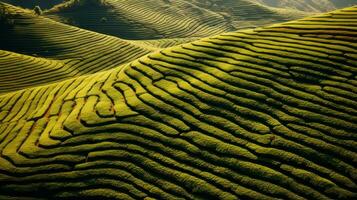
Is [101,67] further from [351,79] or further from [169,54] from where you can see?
[351,79]

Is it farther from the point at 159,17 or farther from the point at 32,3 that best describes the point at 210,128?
the point at 32,3

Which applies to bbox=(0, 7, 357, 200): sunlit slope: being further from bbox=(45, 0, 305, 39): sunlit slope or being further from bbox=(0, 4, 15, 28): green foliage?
bbox=(45, 0, 305, 39): sunlit slope

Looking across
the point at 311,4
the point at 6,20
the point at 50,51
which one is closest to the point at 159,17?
the point at 50,51

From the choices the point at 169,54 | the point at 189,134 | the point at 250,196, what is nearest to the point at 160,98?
the point at 189,134

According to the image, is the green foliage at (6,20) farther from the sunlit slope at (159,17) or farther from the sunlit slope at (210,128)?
the sunlit slope at (210,128)

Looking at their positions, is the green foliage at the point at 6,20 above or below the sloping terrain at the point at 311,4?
below

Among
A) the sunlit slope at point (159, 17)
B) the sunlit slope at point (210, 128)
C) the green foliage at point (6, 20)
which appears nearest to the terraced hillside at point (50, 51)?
the green foliage at point (6, 20)
